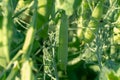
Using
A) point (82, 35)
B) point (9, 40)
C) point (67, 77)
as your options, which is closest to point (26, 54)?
point (9, 40)

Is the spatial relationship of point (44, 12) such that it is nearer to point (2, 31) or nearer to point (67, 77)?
point (2, 31)

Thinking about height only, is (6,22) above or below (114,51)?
above

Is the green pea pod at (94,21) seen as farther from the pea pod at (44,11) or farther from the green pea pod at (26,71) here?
the green pea pod at (26,71)

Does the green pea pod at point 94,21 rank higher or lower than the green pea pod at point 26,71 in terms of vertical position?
higher

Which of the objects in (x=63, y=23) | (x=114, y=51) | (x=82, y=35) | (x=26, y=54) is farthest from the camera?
(x=114, y=51)

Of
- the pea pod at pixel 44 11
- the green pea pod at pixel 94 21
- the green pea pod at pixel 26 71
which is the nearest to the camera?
the green pea pod at pixel 26 71

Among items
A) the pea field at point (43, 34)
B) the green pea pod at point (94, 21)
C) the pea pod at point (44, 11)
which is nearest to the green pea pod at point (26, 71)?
the pea field at point (43, 34)

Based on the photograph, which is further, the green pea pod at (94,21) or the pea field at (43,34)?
the green pea pod at (94,21)

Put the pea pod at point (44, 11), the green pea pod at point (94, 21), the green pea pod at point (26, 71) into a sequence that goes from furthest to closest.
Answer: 1. the green pea pod at point (94, 21)
2. the pea pod at point (44, 11)
3. the green pea pod at point (26, 71)

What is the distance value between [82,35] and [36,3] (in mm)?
418

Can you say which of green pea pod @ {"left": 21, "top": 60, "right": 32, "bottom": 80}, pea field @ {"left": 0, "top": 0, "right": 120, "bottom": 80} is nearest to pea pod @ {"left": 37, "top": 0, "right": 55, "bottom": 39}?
pea field @ {"left": 0, "top": 0, "right": 120, "bottom": 80}

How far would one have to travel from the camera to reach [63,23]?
752 mm

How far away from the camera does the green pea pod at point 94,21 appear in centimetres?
93

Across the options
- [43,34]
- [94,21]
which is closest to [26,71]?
[43,34]
